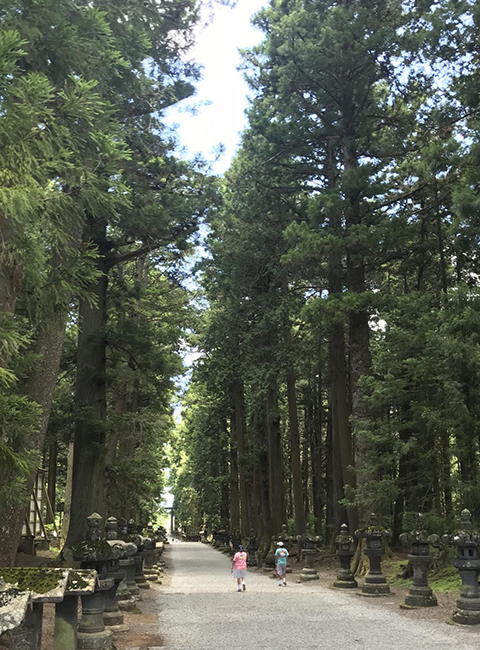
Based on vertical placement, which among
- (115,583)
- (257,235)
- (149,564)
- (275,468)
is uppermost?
(257,235)

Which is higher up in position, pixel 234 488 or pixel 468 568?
pixel 234 488

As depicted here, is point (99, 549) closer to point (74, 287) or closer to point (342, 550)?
point (74, 287)

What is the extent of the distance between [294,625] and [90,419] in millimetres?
6535

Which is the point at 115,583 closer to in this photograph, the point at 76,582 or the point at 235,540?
the point at 76,582

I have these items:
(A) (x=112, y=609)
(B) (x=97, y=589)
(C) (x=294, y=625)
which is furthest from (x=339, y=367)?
(B) (x=97, y=589)

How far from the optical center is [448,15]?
12.9 m

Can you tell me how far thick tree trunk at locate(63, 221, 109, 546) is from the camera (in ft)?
43.0

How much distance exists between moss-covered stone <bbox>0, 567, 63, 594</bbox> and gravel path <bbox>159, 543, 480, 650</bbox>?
3075 millimetres

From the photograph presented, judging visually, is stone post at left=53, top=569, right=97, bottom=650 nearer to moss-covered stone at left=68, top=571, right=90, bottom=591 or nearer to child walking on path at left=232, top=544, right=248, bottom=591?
moss-covered stone at left=68, top=571, right=90, bottom=591

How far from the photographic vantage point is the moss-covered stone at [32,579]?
4.44 meters

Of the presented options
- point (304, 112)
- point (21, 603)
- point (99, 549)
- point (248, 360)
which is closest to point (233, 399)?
point (248, 360)

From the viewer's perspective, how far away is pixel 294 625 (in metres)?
8.57

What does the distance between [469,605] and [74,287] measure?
7.04 meters

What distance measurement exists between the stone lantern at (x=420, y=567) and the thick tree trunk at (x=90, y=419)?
22.4ft
